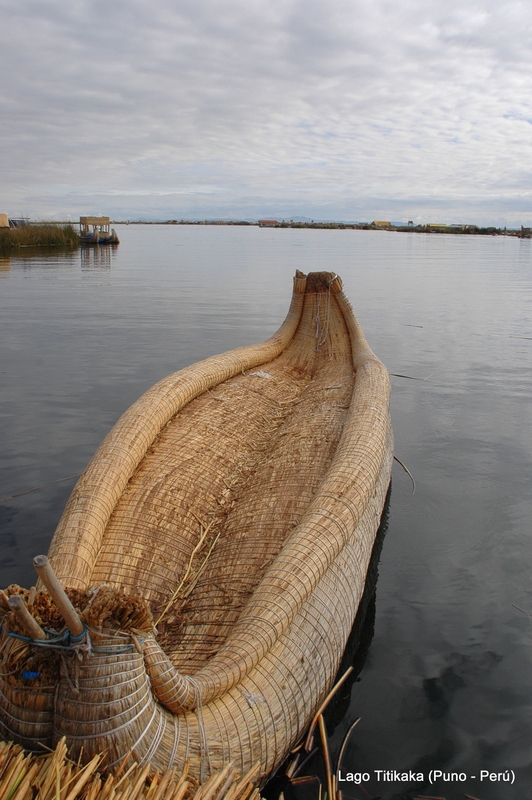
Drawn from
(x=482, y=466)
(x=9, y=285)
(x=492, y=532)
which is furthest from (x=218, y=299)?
(x=492, y=532)

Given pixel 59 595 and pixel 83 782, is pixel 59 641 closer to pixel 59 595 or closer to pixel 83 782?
pixel 59 595

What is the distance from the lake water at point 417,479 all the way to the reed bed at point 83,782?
0.89 m

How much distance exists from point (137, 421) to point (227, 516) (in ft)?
2.36

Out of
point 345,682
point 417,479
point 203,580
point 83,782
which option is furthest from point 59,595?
point 417,479

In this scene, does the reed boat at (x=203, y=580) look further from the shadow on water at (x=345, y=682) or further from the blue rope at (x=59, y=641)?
the shadow on water at (x=345, y=682)

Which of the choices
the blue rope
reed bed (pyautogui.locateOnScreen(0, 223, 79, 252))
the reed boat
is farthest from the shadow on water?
reed bed (pyautogui.locateOnScreen(0, 223, 79, 252))

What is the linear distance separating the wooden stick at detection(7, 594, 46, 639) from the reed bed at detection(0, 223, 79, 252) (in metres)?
28.1

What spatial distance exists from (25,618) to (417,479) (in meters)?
3.61

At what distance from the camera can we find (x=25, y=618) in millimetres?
1296

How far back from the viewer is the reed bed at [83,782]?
1267 millimetres

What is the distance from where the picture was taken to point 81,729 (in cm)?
137

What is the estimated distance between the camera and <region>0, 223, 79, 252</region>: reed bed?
26609 mm

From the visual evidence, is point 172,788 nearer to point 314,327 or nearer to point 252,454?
point 252,454

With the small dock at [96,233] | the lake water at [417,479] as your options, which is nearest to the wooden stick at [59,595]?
the lake water at [417,479]
